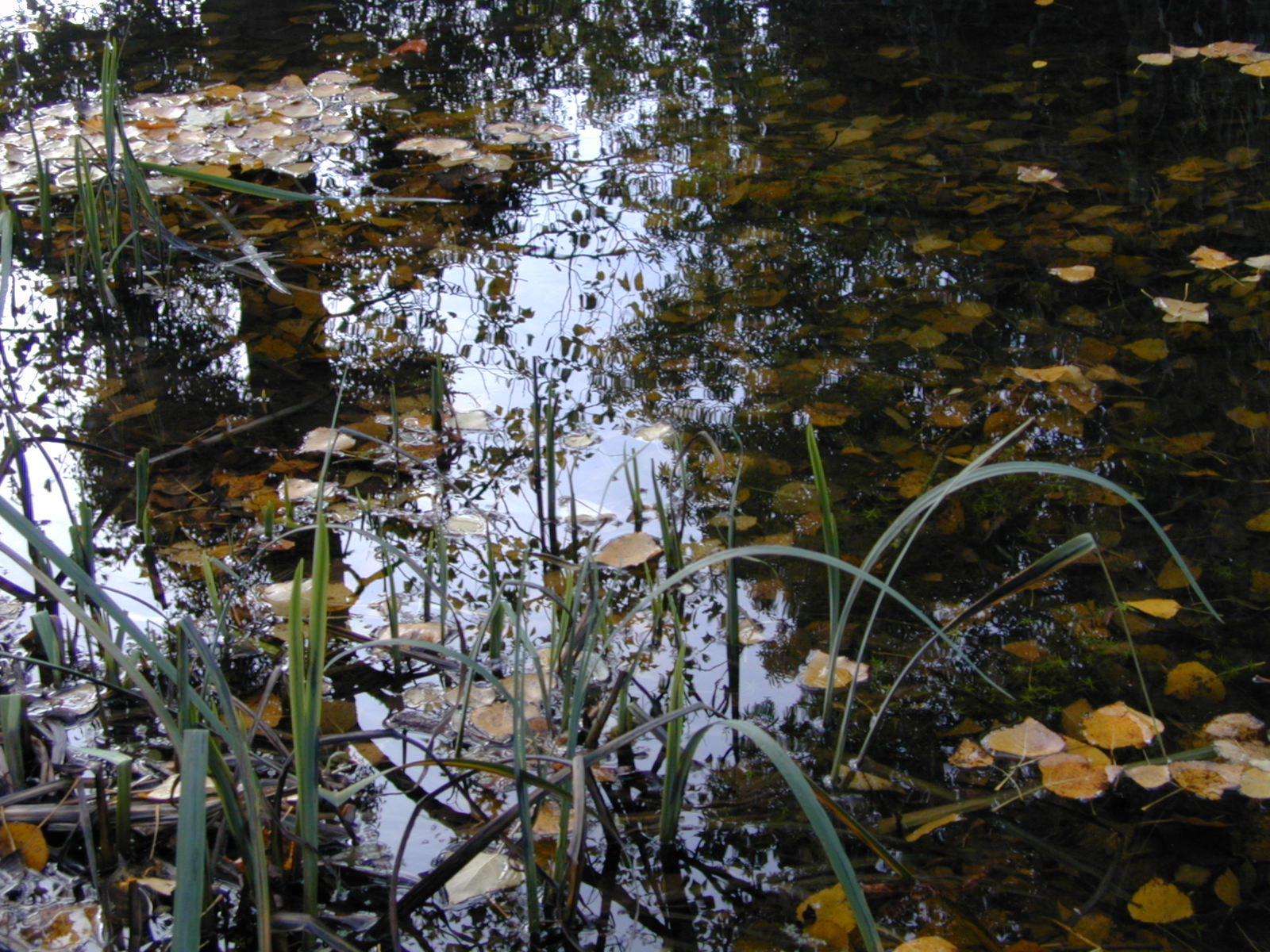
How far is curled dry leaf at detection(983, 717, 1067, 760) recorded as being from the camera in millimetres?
1302

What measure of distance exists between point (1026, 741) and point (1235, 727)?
0.27 m

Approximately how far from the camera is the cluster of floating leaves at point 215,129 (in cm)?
317

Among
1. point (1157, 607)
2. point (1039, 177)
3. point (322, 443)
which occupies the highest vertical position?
point (1039, 177)

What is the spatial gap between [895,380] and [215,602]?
4.48 feet

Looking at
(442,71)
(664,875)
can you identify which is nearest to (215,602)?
(664,875)

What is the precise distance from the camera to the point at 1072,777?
1.26 metres

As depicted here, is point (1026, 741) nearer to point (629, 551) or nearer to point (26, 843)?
point (629, 551)

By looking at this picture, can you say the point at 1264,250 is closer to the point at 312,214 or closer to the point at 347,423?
the point at 347,423

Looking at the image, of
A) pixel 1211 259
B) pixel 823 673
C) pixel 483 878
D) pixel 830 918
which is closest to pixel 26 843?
pixel 483 878

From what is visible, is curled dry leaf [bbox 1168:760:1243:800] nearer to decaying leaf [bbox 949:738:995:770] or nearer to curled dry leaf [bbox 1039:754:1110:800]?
curled dry leaf [bbox 1039:754:1110:800]

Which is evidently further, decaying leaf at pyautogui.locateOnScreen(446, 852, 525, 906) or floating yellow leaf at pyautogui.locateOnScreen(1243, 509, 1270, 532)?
floating yellow leaf at pyautogui.locateOnScreen(1243, 509, 1270, 532)

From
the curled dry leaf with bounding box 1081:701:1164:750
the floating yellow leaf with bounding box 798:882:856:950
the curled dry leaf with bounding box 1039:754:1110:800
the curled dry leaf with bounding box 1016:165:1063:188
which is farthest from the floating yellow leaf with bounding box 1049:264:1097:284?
the floating yellow leaf with bounding box 798:882:856:950

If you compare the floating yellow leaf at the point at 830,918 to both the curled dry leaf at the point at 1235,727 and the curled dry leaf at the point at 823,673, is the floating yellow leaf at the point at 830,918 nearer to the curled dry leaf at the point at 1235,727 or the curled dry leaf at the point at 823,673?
the curled dry leaf at the point at 823,673

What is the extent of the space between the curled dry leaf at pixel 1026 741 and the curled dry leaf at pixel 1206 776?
0.13 m
